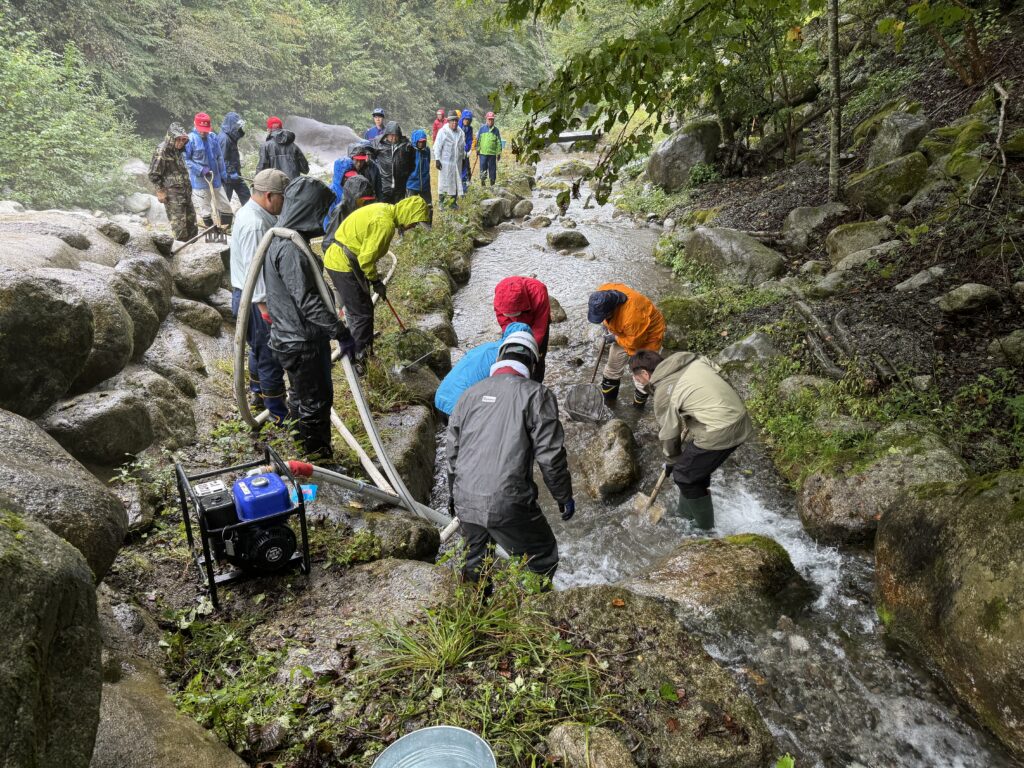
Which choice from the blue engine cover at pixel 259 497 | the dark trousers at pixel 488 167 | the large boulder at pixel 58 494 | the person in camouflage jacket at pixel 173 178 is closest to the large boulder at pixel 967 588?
the blue engine cover at pixel 259 497

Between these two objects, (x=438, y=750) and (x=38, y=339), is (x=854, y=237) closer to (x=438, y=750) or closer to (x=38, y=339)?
(x=438, y=750)

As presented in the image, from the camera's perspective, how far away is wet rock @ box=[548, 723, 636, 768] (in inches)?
109

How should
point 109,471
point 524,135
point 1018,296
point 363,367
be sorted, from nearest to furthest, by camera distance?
point 524,135 → point 109,471 → point 1018,296 → point 363,367

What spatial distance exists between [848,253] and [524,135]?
8.00 metres

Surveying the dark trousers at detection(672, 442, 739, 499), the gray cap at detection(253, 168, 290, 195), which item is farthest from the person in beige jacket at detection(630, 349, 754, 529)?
the gray cap at detection(253, 168, 290, 195)

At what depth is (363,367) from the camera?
23.7 feet

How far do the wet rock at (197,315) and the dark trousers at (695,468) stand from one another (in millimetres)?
6090

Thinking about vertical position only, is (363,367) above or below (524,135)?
below

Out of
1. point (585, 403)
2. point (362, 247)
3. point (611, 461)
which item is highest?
point (362, 247)

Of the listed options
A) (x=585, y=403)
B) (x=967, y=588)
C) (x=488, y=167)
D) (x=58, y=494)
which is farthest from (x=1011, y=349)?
(x=488, y=167)

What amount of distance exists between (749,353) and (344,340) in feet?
17.9

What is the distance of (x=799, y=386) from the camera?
690 cm

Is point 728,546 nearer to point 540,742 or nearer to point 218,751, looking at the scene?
point 540,742

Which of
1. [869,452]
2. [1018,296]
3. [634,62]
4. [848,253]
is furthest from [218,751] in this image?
[848,253]
